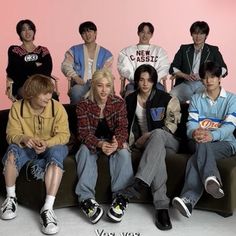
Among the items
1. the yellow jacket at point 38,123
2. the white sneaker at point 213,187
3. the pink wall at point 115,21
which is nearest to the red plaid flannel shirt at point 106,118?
the yellow jacket at point 38,123

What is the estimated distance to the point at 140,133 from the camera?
376cm

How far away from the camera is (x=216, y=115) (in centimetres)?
358

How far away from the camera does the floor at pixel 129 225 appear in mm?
3082

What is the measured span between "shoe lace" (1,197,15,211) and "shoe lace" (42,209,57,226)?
25cm

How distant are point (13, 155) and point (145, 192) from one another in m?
0.92

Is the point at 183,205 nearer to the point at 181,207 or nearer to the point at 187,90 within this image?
the point at 181,207

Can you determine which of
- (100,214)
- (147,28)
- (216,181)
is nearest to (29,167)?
(100,214)

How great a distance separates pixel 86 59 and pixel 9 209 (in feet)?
6.22

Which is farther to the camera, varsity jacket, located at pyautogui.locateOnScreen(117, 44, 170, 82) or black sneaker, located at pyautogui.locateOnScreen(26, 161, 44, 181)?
varsity jacket, located at pyautogui.locateOnScreen(117, 44, 170, 82)

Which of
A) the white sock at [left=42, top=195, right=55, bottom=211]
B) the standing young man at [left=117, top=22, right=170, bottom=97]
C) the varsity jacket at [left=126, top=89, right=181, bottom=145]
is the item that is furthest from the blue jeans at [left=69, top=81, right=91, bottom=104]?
the white sock at [left=42, top=195, right=55, bottom=211]

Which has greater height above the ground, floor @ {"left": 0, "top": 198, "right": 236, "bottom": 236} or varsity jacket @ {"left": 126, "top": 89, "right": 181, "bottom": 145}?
varsity jacket @ {"left": 126, "top": 89, "right": 181, "bottom": 145}

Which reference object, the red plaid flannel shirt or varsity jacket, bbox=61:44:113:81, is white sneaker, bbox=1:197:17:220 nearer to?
the red plaid flannel shirt

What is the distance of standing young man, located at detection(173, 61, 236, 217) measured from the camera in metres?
3.12

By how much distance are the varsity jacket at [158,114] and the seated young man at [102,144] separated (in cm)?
18
